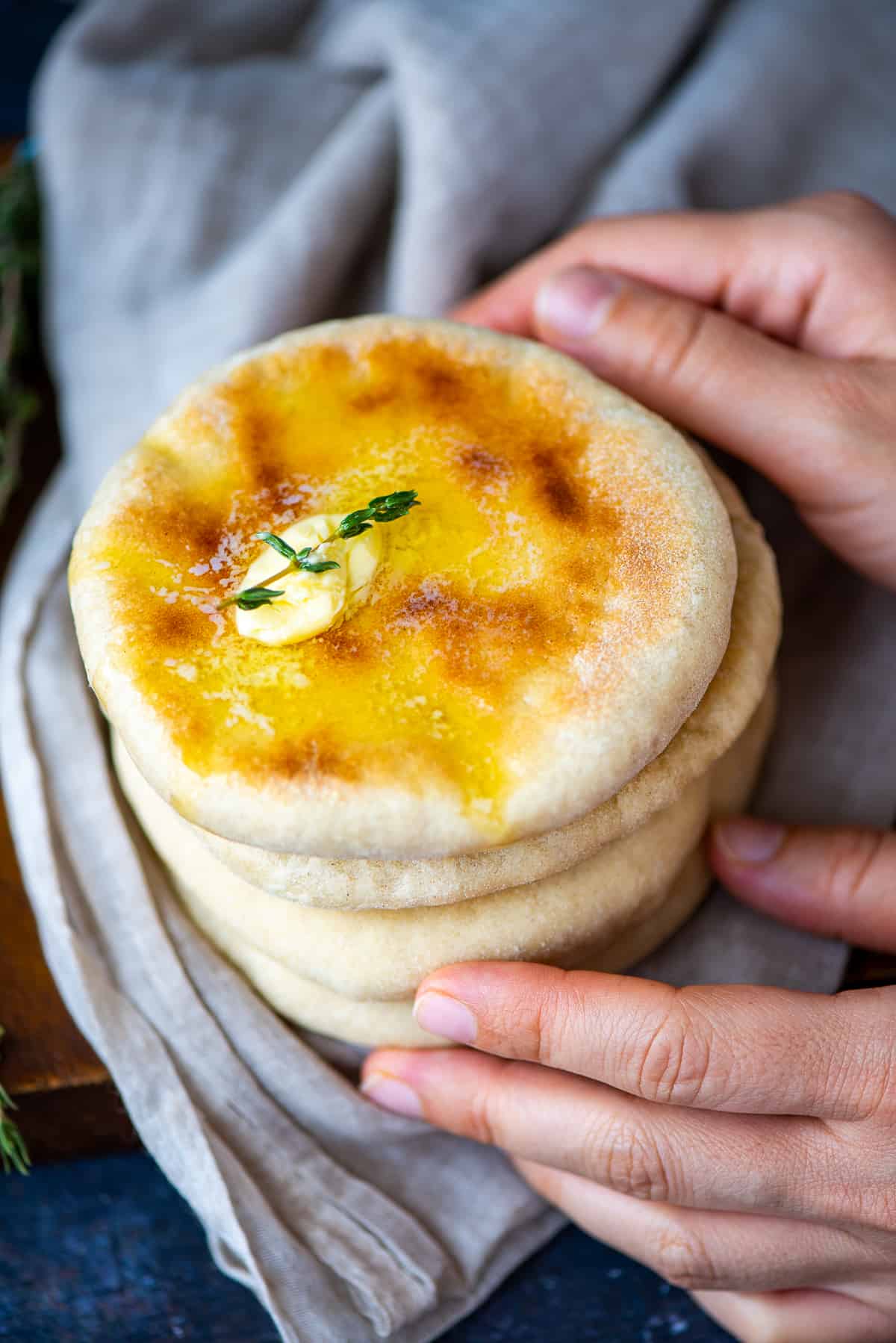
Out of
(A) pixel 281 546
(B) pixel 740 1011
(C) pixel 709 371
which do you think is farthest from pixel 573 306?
(B) pixel 740 1011

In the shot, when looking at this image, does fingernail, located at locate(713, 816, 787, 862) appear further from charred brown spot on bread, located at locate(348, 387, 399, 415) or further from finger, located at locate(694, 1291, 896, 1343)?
charred brown spot on bread, located at locate(348, 387, 399, 415)

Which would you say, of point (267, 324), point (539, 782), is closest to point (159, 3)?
point (267, 324)

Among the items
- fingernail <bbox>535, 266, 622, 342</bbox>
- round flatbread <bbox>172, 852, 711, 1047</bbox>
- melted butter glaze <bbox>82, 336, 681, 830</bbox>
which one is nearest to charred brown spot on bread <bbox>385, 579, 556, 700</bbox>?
melted butter glaze <bbox>82, 336, 681, 830</bbox>

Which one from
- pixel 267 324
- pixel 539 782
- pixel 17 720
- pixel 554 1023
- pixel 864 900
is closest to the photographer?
pixel 539 782

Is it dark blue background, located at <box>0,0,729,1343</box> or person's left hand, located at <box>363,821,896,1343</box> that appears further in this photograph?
dark blue background, located at <box>0,0,729,1343</box>

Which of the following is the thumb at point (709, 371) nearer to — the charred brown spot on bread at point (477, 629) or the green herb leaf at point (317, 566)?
the charred brown spot on bread at point (477, 629)

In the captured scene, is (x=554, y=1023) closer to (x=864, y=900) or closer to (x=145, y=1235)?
(x=864, y=900)

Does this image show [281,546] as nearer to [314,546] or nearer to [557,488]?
[314,546]
